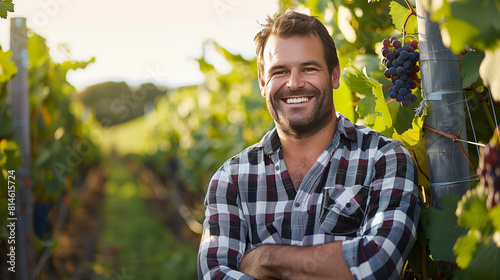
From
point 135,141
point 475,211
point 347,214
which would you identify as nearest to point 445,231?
point 347,214

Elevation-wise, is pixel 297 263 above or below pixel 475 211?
below

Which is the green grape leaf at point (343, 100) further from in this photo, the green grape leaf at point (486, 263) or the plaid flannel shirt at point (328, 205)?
the green grape leaf at point (486, 263)

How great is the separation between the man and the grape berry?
0.20m

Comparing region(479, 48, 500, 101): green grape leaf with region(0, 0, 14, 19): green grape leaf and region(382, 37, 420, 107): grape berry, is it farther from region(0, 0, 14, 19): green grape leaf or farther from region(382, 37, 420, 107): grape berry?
region(0, 0, 14, 19): green grape leaf

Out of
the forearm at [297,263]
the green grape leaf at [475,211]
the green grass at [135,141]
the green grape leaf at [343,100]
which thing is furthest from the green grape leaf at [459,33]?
the green grass at [135,141]

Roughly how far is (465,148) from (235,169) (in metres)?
0.94

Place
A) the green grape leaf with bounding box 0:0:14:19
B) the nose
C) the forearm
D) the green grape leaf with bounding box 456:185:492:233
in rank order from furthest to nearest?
the nose < the green grape leaf with bounding box 0:0:14:19 < the forearm < the green grape leaf with bounding box 456:185:492:233

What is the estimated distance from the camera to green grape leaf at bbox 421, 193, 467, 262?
1600 millimetres

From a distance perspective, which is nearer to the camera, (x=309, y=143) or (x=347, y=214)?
(x=347, y=214)

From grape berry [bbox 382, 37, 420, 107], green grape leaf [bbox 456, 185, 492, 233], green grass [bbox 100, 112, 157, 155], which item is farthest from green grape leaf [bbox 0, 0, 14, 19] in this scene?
green grass [bbox 100, 112, 157, 155]

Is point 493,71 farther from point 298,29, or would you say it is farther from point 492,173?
point 298,29

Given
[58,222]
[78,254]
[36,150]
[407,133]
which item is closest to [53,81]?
[36,150]

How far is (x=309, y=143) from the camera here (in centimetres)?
212

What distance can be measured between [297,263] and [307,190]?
32cm
